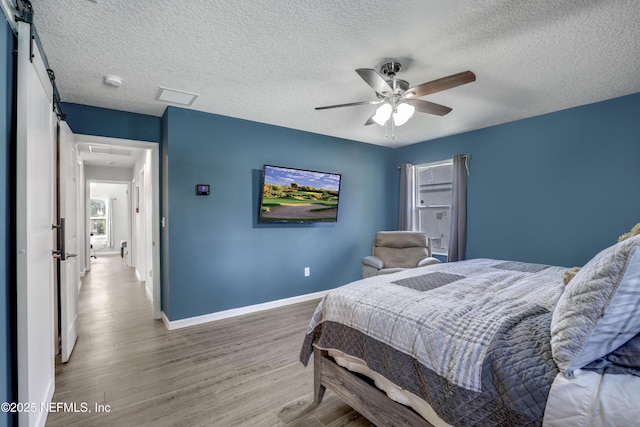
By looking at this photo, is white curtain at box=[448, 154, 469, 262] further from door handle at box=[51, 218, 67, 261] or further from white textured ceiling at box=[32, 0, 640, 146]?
door handle at box=[51, 218, 67, 261]

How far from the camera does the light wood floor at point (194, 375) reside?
1.85 metres

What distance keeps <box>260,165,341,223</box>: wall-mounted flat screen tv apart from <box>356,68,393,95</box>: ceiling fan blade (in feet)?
6.33

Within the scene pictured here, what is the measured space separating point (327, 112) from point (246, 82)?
42.9 inches

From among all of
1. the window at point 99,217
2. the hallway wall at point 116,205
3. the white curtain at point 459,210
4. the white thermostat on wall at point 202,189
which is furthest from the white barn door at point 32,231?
the window at point 99,217

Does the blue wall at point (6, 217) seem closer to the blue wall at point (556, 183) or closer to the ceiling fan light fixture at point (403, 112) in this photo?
the ceiling fan light fixture at point (403, 112)

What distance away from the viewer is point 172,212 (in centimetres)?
327

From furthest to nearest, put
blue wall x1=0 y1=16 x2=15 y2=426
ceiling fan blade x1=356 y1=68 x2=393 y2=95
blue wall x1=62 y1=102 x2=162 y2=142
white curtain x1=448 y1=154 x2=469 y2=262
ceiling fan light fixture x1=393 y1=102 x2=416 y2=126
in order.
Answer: white curtain x1=448 y1=154 x2=469 y2=262
blue wall x1=62 y1=102 x2=162 y2=142
ceiling fan light fixture x1=393 y1=102 x2=416 y2=126
ceiling fan blade x1=356 y1=68 x2=393 y2=95
blue wall x1=0 y1=16 x2=15 y2=426

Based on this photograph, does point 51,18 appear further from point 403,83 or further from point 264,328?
point 264,328

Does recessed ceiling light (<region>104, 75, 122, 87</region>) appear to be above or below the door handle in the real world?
above

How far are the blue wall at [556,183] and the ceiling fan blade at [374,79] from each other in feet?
7.98

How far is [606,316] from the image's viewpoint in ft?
3.07

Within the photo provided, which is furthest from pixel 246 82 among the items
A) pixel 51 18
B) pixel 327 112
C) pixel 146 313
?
pixel 146 313

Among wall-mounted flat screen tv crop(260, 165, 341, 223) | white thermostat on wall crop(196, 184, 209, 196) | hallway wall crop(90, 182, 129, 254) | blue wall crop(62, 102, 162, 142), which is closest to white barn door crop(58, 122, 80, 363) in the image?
blue wall crop(62, 102, 162, 142)

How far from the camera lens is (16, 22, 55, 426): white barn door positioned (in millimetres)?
1377
